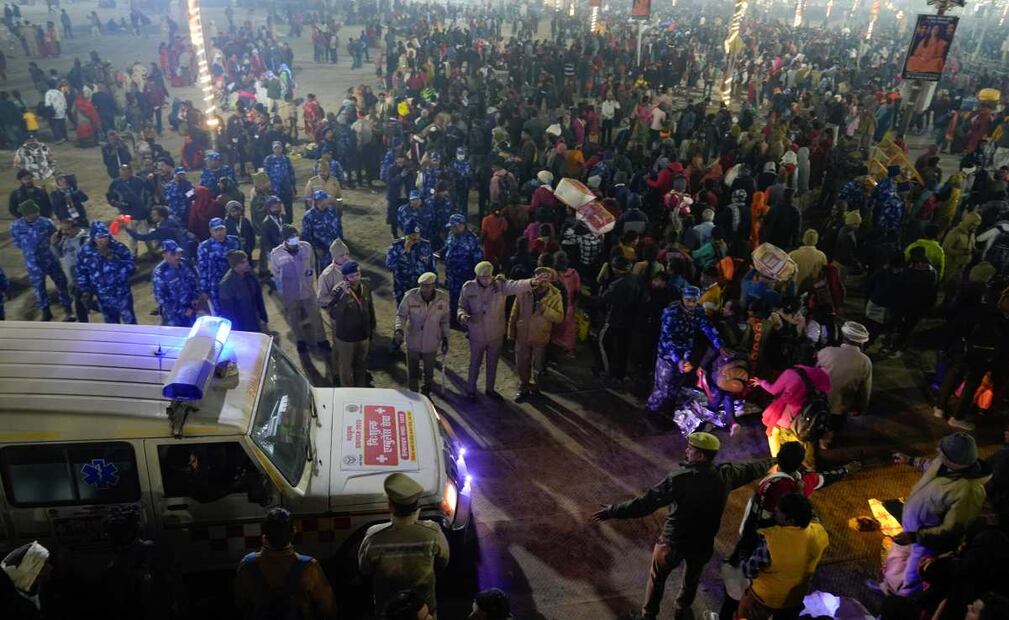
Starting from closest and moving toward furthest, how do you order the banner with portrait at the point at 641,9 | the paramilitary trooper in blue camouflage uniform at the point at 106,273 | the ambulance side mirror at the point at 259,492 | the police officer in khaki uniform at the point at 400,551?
the police officer in khaki uniform at the point at 400,551
the ambulance side mirror at the point at 259,492
the paramilitary trooper in blue camouflage uniform at the point at 106,273
the banner with portrait at the point at 641,9

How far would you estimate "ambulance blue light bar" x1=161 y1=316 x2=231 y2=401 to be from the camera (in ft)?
14.1

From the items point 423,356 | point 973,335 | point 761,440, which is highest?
point 973,335

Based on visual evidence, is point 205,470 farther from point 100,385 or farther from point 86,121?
point 86,121

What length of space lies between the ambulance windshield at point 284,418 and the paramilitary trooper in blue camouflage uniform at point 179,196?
6.56 metres

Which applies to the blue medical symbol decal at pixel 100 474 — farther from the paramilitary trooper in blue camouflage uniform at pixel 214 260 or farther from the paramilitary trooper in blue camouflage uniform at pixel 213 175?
the paramilitary trooper in blue camouflage uniform at pixel 213 175

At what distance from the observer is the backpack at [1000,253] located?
9.48m

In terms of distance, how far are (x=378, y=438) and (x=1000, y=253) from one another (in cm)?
968

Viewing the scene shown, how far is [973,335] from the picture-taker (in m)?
7.41

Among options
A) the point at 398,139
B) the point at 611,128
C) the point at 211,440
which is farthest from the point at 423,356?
the point at 611,128

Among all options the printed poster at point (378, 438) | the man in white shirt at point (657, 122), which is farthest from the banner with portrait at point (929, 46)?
the printed poster at point (378, 438)

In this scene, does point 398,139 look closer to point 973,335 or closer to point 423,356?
point 423,356

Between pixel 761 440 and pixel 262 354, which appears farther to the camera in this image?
pixel 761 440

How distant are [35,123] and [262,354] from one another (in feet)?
60.2

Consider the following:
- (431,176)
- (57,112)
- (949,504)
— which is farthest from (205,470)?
(57,112)
